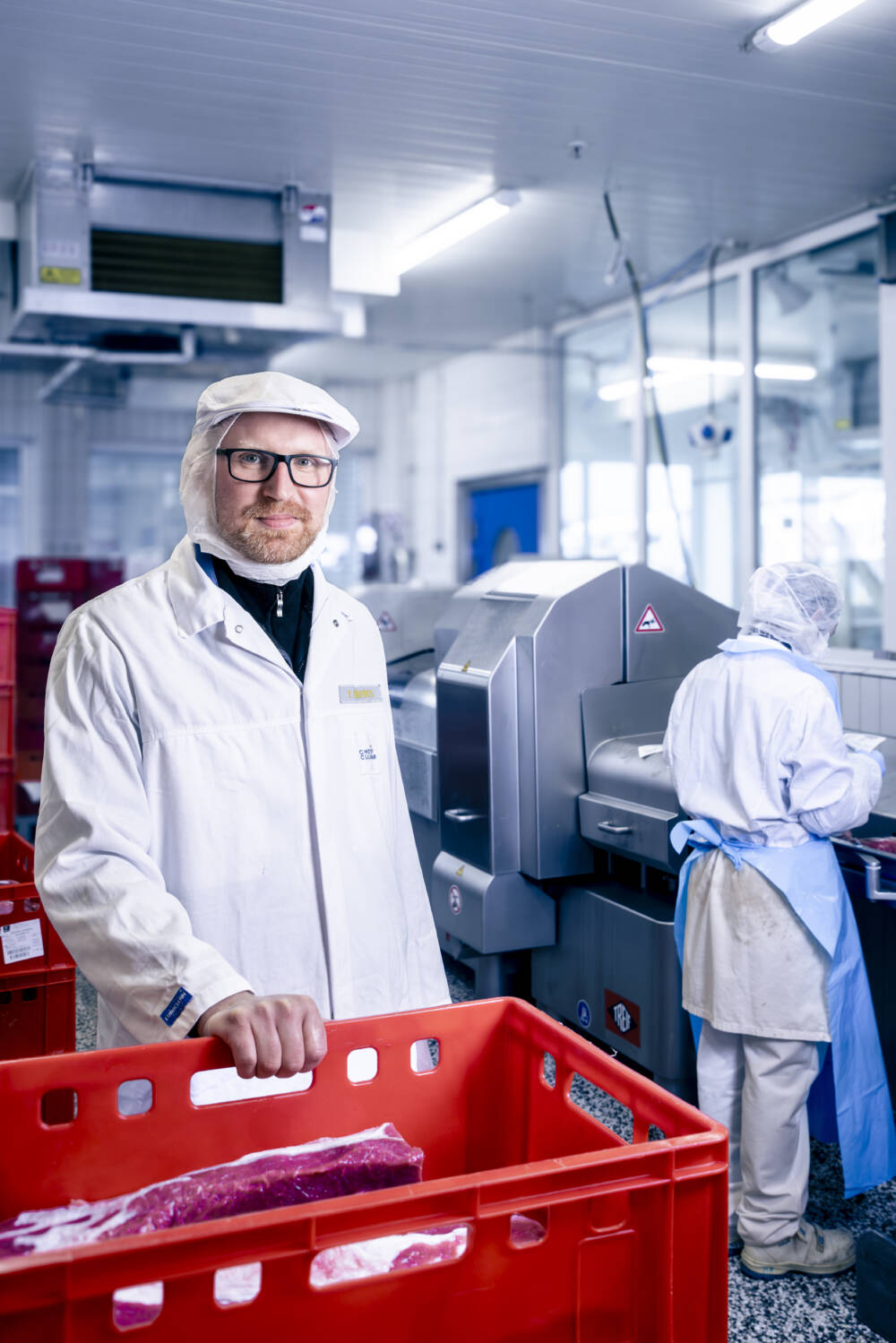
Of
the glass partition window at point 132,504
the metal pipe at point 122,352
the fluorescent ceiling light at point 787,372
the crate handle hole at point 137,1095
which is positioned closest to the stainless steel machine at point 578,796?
the crate handle hole at point 137,1095

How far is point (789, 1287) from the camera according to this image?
2.12 m

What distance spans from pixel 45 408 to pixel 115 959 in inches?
304

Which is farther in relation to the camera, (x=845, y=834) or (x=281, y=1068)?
(x=845, y=834)

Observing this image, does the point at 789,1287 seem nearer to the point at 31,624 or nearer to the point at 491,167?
the point at 491,167

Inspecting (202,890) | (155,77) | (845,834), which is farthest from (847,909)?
(155,77)

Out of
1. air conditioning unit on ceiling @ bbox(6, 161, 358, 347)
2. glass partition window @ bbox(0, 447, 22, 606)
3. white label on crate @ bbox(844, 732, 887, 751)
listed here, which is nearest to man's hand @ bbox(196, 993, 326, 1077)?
white label on crate @ bbox(844, 732, 887, 751)

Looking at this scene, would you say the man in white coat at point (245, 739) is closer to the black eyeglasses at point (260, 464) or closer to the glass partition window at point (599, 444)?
the black eyeglasses at point (260, 464)

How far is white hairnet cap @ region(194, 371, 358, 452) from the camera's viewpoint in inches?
53.2

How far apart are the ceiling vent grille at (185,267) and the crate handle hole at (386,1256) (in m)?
3.75

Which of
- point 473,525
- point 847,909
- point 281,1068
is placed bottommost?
point 847,909

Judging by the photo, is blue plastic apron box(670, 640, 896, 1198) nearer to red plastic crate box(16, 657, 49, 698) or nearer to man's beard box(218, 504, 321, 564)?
man's beard box(218, 504, 321, 564)

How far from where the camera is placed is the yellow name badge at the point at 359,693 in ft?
4.73

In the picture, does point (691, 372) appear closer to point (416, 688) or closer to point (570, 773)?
point (416, 688)

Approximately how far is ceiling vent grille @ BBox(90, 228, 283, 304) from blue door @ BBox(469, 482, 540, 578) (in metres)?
3.05
